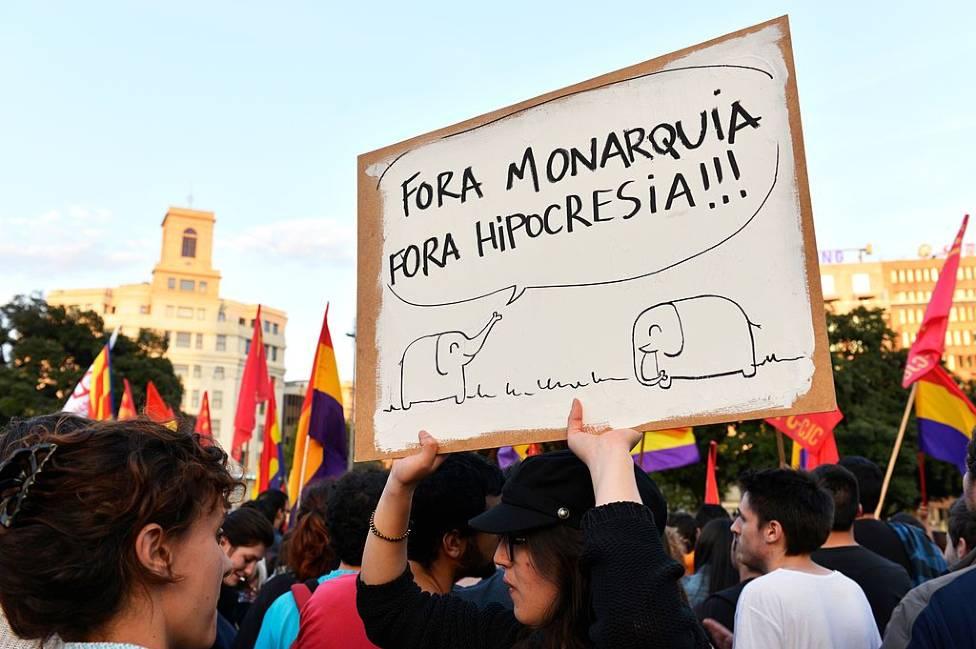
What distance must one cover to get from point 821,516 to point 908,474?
30.7 m

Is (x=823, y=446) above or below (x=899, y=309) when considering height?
below

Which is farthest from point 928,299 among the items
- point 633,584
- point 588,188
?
point 633,584

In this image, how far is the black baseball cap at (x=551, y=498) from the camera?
2164 mm

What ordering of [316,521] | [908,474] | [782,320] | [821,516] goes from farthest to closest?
[908,474]
[316,521]
[821,516]
[782,320]

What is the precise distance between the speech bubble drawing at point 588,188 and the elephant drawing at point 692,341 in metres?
0.12

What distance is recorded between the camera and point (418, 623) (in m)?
2.46

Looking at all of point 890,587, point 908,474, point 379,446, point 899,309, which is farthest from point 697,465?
point 899,309

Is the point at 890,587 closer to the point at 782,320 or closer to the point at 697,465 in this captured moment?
the point at 782,320

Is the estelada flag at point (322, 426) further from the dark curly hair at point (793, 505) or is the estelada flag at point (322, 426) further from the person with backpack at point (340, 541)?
the dark curly hair at point (793, 505)

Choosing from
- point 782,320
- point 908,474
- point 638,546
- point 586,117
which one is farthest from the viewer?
point 908,474

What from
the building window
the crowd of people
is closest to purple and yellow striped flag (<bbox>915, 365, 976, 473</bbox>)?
the crowd of people

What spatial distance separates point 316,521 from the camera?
414cm

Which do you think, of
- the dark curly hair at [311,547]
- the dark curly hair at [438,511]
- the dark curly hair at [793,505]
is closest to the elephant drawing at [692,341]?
the dark curly hair at [438,511]

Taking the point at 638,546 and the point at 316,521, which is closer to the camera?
the point at 638,546
